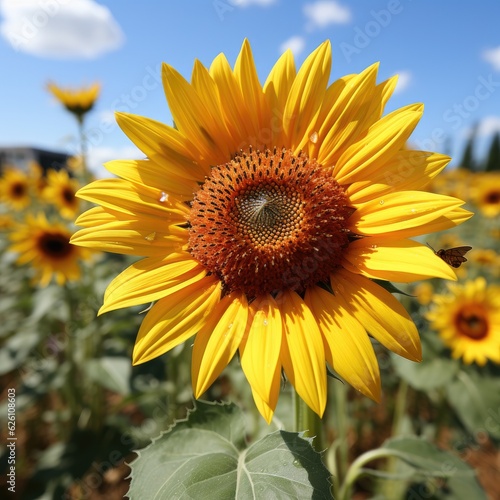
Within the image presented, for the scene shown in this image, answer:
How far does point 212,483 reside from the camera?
4.84 ft

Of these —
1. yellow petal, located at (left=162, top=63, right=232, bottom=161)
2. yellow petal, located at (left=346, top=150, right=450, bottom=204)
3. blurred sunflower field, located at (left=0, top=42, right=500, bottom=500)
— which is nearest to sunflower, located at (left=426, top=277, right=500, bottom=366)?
blurred sunflower field, located at (left=0, top=42, right=500, bottom=500)

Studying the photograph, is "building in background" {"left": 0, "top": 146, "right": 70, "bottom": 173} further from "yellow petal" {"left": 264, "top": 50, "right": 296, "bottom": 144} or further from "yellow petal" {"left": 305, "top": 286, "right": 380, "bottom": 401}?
"yellow petal" {"left": 305, "top": 286, "right": 380, "bottom": 401}

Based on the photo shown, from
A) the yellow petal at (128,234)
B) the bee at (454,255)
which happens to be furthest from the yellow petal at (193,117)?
the bee at (454,255)

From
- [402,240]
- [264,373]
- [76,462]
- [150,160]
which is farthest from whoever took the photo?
[76,462]

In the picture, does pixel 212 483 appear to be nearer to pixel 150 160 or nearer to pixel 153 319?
pixel 153 319

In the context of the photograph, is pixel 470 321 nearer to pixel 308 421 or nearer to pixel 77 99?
pixel 308 421

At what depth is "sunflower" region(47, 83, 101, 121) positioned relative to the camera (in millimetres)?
5629

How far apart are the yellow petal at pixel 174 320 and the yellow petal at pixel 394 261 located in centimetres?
53

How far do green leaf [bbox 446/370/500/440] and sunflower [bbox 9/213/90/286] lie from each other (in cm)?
387

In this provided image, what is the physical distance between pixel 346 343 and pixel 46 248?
4395 mm

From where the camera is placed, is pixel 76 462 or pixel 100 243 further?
pixel 76 462

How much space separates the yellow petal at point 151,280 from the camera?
1.62 m

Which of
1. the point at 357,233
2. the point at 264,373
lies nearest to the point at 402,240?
the point at 357,233

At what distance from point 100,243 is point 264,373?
771 millimetres
